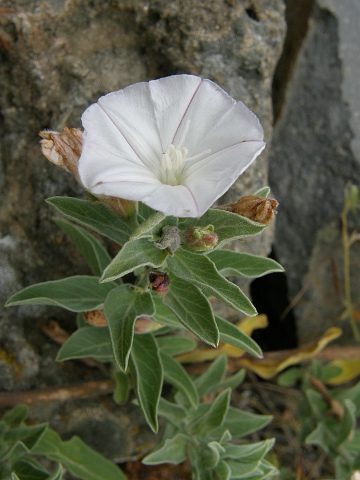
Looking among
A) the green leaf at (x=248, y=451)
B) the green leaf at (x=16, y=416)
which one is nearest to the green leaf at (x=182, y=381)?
the green leaf at (x=248, y=451)

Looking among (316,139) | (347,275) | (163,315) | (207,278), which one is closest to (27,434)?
(163,315)

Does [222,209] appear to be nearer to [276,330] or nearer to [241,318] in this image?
[241,318]

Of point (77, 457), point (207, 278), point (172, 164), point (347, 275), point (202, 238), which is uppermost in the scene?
point (172, 164)

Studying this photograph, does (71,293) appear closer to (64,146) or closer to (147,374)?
(147,374)

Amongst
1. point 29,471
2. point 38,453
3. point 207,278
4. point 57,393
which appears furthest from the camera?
point 57,393

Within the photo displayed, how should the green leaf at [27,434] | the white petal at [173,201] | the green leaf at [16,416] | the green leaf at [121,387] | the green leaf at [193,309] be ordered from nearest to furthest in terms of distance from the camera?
the white petal at [173,201] < the green leaf at [193,309] < the green leaf at [27,434] < the green leaf at [16,416] < the green leaf at [121,387]

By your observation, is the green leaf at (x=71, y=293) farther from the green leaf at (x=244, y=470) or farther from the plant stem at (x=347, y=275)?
the plant stem at (x=347, y=275)
